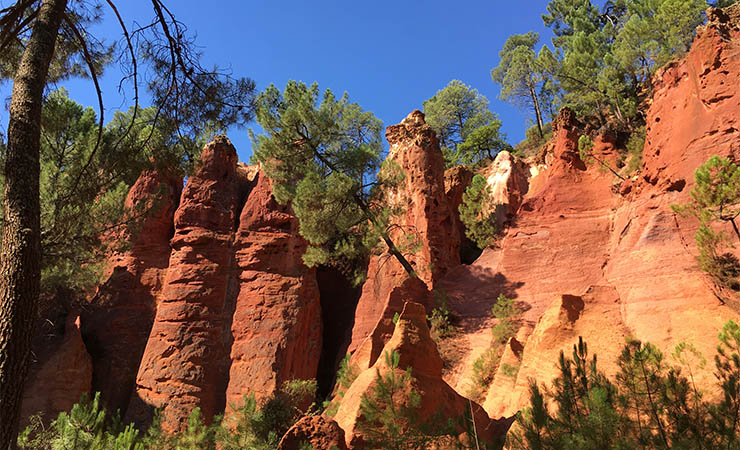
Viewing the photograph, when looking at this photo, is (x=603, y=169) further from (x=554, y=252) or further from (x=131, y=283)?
(x=131, y=283)

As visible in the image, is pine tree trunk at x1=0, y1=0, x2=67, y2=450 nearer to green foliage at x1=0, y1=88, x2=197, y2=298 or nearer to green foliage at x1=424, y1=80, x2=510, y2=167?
green foliage at x1=0, y1=88, x2=197, y2=298

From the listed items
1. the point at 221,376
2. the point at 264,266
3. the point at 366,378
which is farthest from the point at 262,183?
the point at 366,378

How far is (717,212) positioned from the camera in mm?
10734

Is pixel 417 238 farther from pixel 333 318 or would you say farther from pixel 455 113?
pixel 455 113

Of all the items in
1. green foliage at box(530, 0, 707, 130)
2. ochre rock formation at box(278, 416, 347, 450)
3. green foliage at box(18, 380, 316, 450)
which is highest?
green foliage at box(530, 0, 707, 130)

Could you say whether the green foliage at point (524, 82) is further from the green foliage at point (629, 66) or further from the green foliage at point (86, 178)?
the green foliage at point (86, 178)

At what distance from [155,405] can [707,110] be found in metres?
17.8

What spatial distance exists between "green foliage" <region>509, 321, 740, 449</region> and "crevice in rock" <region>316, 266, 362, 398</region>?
38.2 feet

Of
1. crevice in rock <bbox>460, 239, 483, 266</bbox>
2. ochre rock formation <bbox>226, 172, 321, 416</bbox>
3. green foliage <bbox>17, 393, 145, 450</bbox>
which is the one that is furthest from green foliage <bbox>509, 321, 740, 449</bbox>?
crevice in rock <bbox>460, 239, 483, 266</bbox>

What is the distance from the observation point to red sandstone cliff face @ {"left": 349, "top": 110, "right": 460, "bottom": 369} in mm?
15133

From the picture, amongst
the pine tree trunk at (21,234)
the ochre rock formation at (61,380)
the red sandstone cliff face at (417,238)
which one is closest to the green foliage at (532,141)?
the red sandstone cliff face at (417,238)

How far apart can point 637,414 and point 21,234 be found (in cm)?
623

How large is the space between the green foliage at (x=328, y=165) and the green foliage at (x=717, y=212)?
8.03 metres

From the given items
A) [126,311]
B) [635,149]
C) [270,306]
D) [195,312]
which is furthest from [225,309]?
[635,149]
